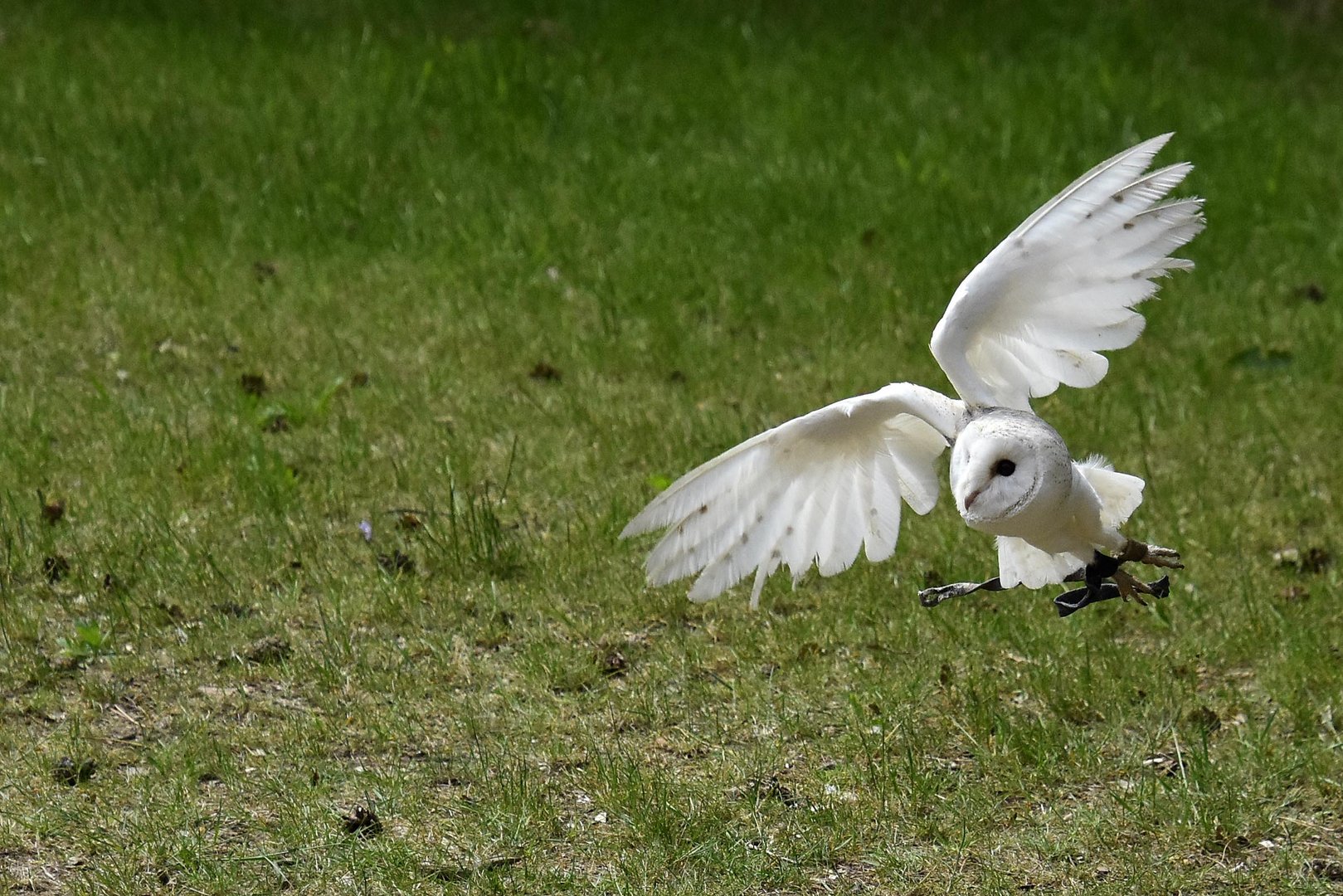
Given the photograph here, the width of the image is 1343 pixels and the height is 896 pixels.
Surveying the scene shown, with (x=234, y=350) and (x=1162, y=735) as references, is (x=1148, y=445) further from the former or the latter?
(x=234, y=350)

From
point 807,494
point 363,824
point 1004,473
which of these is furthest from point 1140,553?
point 363,824

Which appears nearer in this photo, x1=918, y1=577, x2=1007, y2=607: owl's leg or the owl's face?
the owl's face

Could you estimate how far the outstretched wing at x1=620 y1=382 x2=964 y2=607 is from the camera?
160 inches

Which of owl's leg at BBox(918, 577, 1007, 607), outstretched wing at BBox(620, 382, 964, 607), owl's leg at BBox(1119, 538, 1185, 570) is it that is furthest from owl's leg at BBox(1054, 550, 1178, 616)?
outstretched wing at BBox(620, 382, 964, 607)

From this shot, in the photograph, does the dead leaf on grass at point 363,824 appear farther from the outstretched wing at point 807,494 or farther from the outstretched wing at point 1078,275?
the outstretched wing at point 1078,275

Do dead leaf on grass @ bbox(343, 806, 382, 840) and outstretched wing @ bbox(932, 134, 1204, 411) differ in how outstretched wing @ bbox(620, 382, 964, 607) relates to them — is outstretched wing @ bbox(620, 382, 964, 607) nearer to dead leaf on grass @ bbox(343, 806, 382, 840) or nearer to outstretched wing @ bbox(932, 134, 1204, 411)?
outstretched wing @ bbox(932, 134, 1204, 411)

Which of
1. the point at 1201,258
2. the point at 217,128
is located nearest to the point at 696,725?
the point at 1201,258

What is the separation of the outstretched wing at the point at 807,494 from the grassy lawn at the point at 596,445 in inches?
23.4

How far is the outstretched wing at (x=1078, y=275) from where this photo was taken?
3.85 meters

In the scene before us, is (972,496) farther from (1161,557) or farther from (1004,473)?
(1161,557)

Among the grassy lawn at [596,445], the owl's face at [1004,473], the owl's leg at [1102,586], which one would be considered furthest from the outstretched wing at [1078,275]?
the grassy lawn at [596,445]

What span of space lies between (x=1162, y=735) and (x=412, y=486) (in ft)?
8.94

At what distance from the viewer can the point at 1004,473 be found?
366cm

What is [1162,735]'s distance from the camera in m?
4.54
